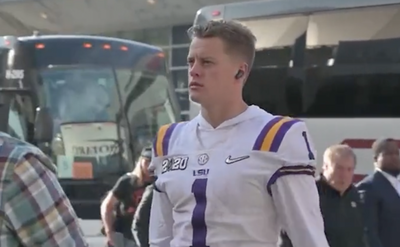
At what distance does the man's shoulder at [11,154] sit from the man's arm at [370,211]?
13.9 feet

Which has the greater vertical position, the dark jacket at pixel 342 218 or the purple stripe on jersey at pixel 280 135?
the purple stripe on jersey at pixel 280 135

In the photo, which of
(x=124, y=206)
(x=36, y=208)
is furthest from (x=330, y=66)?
(x=36, y=208)

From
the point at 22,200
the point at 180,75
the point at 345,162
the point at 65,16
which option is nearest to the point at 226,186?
the point at 22,200

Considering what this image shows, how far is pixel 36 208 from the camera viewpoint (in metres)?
2.50

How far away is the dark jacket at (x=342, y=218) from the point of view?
19.0ft

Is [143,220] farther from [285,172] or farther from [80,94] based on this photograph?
[285,172]

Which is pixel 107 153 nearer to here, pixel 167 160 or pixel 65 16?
pixel 167 160

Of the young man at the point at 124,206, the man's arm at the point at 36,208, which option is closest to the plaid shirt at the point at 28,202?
the man's arm at the point at 36,208

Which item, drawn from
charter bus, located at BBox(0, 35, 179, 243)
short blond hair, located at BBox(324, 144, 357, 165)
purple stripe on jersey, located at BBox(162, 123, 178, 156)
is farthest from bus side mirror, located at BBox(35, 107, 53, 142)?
purple stripe on jersey, located at BBox(162, 123, 178, 156)

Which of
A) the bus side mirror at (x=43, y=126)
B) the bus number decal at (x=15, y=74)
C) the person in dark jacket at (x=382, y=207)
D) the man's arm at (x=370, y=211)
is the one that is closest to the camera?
the man's arm at (x=370, y=211)

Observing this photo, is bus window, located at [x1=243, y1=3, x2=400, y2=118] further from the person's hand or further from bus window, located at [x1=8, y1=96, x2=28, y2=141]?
the person's hand

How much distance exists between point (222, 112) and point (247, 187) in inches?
11.4

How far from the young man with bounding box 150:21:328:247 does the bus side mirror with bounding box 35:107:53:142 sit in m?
6.88

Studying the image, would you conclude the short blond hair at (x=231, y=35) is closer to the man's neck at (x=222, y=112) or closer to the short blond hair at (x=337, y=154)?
the man's neck at (x=222, y=112)
